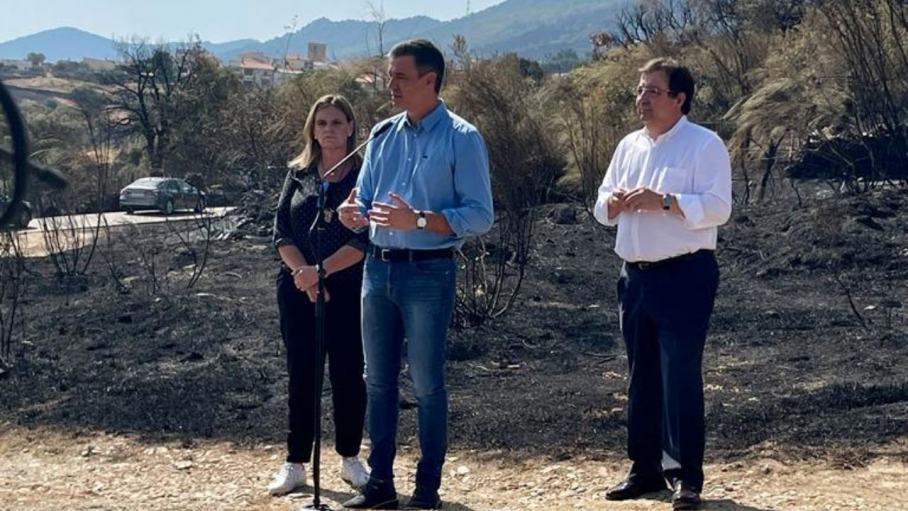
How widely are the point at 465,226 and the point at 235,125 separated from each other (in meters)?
17.7

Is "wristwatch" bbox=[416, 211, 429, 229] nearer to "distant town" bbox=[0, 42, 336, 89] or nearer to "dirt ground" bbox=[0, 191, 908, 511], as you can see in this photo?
"dirt ground" bbox=[0, 191, 908, 511]

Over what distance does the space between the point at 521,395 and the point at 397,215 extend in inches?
125

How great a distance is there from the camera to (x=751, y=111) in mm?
19438

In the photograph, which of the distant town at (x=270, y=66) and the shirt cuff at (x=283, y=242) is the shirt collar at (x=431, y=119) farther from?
the distant town at (x=270, y=66)

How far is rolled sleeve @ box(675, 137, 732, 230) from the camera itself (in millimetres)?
4980

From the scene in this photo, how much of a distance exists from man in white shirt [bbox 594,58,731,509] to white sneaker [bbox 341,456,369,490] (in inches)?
58.1

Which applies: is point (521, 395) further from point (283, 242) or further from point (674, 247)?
point (674, 247)

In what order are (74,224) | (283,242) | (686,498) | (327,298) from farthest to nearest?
(74,224) < (283,242) < (327,298) < (686,498)

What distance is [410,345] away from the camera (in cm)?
522

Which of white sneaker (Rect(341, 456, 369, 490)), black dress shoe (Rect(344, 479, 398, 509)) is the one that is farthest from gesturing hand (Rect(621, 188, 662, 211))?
white sneaker (Rect(341, 456, 369, 490))

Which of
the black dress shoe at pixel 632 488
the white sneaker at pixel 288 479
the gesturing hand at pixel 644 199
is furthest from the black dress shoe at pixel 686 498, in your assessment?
the white sneaker at pixel 288 479

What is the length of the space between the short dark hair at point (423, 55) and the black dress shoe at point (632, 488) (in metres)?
1.89

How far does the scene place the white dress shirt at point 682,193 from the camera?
16.4 ft

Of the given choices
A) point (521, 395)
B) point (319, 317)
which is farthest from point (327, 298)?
point (521, 395)
